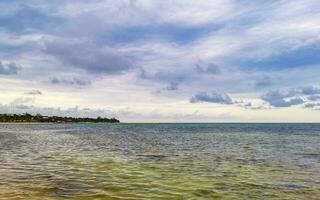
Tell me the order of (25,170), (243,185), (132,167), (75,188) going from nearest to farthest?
(75,188) → (243,185) → (25,170) → (132,167)

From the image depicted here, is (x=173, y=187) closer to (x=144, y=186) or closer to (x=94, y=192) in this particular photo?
(x=144, y=186)

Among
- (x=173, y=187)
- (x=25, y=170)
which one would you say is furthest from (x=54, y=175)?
(x=173, y=187)

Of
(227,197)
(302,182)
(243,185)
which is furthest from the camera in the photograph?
(302,182)

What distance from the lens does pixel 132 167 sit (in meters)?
26.3

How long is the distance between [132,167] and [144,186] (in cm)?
778

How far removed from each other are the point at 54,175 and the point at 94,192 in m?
5.81

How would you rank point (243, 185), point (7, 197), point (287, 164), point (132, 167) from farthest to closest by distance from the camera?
point (287, 164), point (132, 167), point (243, 185), point (7, 197)

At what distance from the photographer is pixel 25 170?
24062mm

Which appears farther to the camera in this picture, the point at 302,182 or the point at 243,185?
the point at 302,182

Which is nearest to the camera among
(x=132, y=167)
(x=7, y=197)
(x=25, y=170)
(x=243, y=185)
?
(x=7, y=197)

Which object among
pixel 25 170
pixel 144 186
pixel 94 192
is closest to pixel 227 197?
pixel 144 186

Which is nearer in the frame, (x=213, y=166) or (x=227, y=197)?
(x=227, y=197)

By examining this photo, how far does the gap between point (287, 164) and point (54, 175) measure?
57.7 feet

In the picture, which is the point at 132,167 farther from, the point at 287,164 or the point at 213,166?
the point at 287,164
